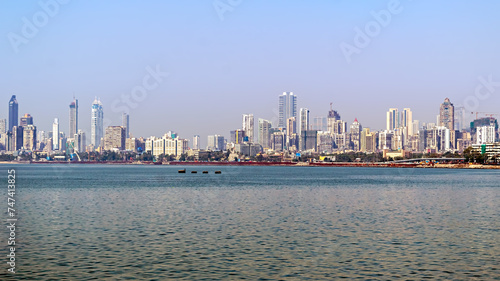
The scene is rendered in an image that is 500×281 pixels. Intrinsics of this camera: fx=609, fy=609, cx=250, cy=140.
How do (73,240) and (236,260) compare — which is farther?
(73,240)

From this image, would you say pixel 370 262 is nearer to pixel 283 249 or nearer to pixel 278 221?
pixel 283 249

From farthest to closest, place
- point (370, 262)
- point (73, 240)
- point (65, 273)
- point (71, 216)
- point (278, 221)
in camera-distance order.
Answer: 1. point (71, 216)
2. point (278, 221)
3. point (73, 240)
4. point (370, 262)
5. point (65, 273)

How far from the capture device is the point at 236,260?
30.5 m

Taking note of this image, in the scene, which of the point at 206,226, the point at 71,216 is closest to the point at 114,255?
the point at 206,226

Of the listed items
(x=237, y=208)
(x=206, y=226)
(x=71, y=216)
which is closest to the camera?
(x=206, y=226)

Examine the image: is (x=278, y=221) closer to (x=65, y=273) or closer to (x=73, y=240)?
(x=73, y=240)

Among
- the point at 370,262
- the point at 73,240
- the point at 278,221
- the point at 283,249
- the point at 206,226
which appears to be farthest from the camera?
the point at 278,221

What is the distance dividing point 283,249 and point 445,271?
9154mm

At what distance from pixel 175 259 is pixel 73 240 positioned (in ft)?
30.3

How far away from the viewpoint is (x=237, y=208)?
59.2 metres

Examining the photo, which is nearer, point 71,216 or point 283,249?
point 283,249

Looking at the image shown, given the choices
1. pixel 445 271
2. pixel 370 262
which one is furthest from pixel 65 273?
pixel 445 271

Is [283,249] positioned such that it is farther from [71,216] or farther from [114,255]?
[71,216]

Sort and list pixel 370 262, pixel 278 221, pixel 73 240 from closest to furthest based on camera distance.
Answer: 1. pixel 370 262
2. pixel 73 240
3. pixel 278 221
